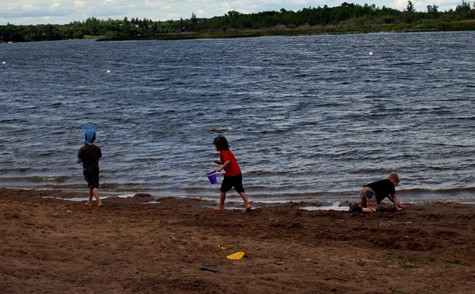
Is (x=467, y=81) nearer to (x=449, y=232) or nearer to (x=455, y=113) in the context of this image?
(x=455, y=113)

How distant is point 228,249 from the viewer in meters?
10.2

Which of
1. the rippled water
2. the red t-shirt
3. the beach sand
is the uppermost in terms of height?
the red t-shirt

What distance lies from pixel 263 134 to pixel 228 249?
570 inches

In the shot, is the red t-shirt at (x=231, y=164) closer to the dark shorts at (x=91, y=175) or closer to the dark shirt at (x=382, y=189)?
the dark shirt at (x=382, y=189)

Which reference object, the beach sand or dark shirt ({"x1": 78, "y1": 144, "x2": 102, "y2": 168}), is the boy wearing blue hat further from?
the beach sand

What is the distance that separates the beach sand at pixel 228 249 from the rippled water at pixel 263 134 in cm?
262

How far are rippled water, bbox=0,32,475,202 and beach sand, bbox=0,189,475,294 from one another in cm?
262

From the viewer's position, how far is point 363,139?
22406 millimetres

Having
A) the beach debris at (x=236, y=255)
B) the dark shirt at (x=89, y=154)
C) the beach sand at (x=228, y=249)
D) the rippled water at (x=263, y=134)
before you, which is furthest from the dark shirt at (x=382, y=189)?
the dark shirt at (x=89, y=154)

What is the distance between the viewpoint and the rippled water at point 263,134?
16.9 meters

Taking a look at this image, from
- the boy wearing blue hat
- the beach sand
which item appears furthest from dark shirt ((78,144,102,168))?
the beach sand

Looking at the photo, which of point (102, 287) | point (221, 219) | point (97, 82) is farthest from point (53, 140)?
point (97, 82)

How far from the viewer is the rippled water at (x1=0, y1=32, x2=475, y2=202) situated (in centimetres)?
1686


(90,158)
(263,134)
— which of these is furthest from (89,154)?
(263,134)
